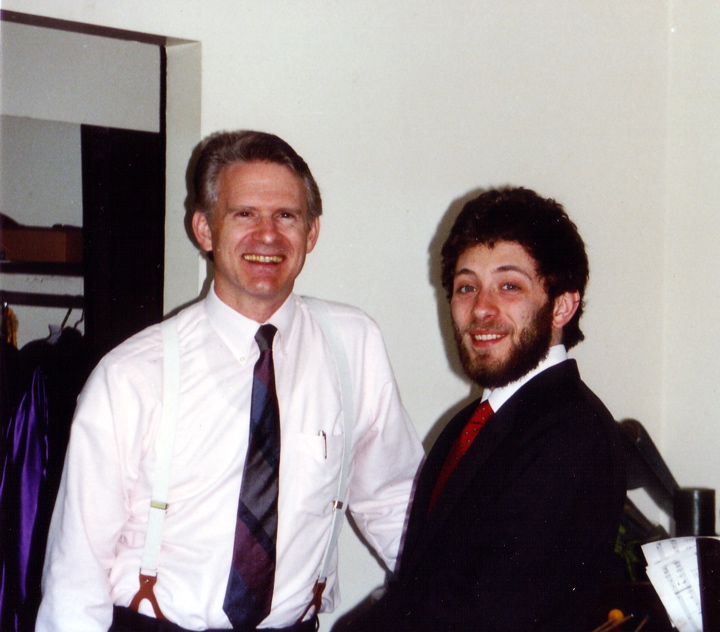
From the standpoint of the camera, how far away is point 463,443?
1.62 m

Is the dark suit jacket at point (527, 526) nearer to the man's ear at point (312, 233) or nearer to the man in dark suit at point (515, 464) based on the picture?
the man in dark suit at point (515, 464)

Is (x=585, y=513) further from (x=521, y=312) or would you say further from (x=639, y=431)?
(x=639, y=431)

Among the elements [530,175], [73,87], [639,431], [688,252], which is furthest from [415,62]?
[639,431]

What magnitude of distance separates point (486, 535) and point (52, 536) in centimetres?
82

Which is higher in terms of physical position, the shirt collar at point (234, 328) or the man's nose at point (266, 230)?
the man's nose at point (266, 230)

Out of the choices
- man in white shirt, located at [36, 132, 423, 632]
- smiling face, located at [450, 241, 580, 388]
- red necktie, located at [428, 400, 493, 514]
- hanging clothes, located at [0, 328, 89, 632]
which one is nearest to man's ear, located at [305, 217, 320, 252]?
man in white shirt, located at [36, 132, 423, 632]

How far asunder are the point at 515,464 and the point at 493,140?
1289 millimetres

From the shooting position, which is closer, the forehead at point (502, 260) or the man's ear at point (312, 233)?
the forehead at point (502, 260)

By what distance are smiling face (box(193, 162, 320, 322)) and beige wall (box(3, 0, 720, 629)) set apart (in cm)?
36

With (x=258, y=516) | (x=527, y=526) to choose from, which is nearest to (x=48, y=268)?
(x=258, y=516)

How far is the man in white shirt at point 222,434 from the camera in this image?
1.50 meters

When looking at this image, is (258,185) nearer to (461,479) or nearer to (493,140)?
(461,479)

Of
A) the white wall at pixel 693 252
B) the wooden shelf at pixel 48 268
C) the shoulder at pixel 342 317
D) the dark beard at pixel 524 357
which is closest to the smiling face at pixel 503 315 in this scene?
the dark beard at pixel 524 357

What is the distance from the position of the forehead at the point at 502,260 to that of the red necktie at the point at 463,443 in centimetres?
27
